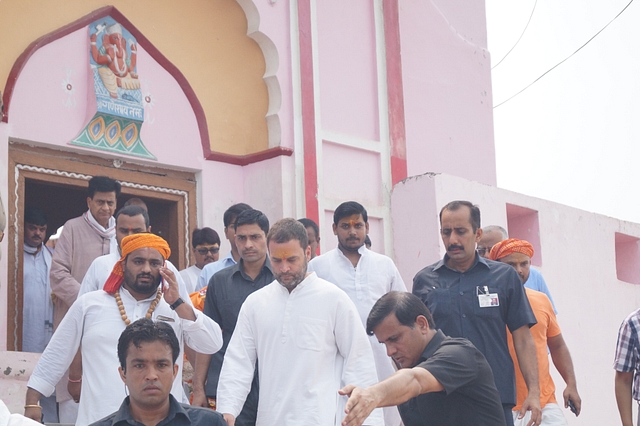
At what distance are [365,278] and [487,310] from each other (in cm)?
100

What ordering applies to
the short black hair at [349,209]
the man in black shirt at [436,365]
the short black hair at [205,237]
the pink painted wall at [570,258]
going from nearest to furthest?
the man in black shirt at [436,365]
the short black hair at [349,209]
the short black hair at [205,237]
the pink painted wall at [570,258]

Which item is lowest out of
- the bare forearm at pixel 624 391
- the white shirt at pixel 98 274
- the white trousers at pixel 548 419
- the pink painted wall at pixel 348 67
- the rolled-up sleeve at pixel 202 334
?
the white trousers at pixel 548 419

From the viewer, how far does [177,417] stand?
4156 mm

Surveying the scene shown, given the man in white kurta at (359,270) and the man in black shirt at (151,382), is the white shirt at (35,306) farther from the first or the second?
the man in black shirt at (151,382)

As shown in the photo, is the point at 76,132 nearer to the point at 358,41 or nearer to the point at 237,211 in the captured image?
the point at 237,211

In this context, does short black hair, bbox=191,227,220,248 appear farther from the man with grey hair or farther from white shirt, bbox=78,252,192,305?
the man with grey hair

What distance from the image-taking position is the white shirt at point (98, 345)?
4926mm

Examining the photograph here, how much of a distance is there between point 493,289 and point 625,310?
22.1 ft

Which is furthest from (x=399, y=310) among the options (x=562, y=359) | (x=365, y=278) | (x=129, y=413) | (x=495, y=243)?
(x=495, y=243)

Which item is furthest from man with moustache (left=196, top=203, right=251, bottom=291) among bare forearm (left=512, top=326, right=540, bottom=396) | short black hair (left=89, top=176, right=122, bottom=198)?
bare forearm (left=512, top=326, right=540, bottom=396)

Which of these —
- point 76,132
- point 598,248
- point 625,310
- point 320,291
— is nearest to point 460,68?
point 598,248

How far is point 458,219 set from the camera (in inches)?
222

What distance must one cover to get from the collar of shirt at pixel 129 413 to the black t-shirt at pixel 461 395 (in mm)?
1036

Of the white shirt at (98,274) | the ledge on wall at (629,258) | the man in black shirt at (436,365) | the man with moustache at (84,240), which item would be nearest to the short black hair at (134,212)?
the white shirt at (98,274)
